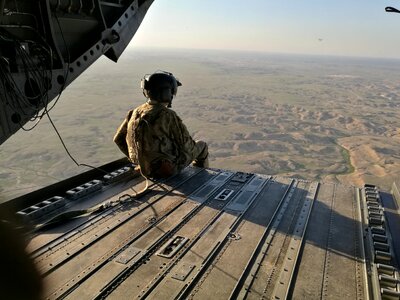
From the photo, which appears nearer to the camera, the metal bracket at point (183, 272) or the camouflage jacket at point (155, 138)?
the metal bracket at point (183, 272)

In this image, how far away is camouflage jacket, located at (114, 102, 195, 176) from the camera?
6.23m

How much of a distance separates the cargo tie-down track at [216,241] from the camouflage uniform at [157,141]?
0.39 m

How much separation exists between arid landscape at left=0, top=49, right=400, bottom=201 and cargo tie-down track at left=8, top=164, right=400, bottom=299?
71.2 ft

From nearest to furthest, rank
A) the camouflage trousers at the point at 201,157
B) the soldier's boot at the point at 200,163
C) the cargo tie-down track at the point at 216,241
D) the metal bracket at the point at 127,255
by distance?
1. the cargo tie-down track at the point at 216,241
2. the metal bracket at the point at 127,255
3. the camouflage trousers at the point at 201,157
4. the soldier's boot at the point at 200,163

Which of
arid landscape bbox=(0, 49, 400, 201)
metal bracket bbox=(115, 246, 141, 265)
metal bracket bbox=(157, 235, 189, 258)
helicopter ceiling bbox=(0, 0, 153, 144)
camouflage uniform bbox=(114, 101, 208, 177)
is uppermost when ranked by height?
helicopter ceiling bbox=(0, 0, 153, 144)

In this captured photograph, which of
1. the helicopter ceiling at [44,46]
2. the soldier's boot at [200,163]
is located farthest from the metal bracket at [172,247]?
the soldier's boot at [200,163]

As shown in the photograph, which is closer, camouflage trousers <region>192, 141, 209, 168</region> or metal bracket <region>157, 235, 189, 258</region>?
metal bracket <region>157, 235, 189, 258</region>

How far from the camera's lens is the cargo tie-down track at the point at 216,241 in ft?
10.7

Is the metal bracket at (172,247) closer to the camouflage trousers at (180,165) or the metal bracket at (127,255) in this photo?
the metal bracket at (127,255)

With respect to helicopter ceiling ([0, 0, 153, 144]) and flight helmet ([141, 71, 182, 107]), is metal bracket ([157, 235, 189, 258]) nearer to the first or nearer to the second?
helicopter ceiling ([0, 0, 153, 144])

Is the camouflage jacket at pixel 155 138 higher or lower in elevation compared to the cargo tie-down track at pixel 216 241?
higher

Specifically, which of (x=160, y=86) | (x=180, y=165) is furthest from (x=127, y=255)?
(x=160, y=86)

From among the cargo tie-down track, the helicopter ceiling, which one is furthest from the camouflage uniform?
the helicopter ceiling

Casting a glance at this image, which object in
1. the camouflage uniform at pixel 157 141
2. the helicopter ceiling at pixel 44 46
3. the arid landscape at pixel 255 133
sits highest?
the helicopter ceiling at pixel 44 46
